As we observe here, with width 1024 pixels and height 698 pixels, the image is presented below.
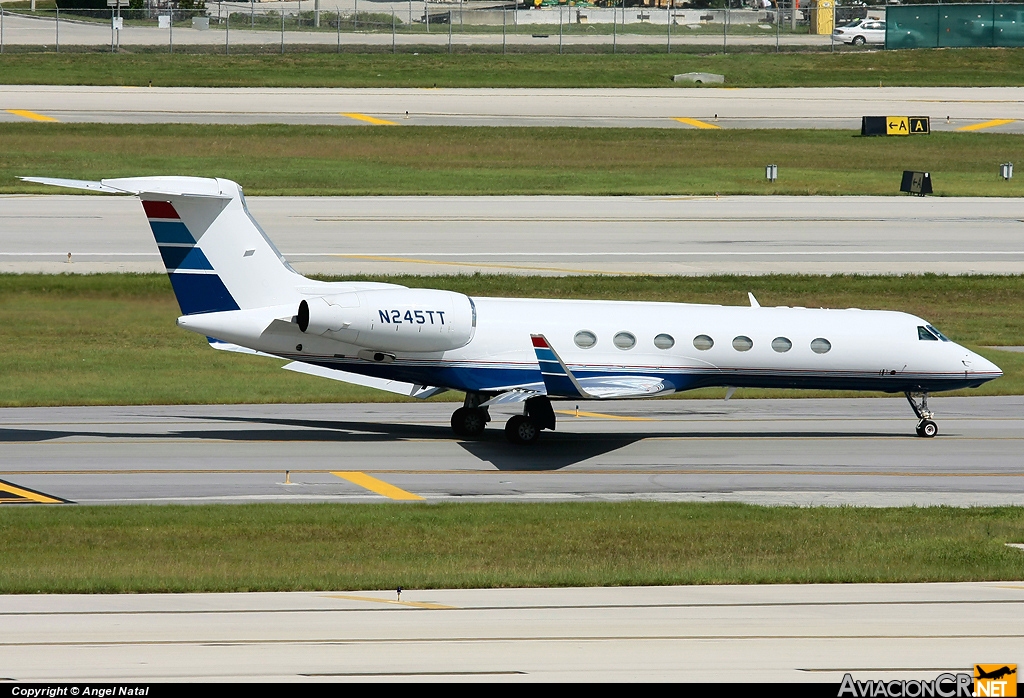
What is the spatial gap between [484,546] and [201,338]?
1843cm

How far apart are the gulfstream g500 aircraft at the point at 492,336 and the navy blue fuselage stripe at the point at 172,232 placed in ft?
0.06

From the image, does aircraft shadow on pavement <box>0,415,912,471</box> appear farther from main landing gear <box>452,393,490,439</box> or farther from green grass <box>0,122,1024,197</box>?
green grass <box>0,122,1024,197</box>

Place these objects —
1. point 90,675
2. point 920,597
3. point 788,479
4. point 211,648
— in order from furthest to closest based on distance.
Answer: point 788,479 < point 920,597 < point 211,648 < point 90,675

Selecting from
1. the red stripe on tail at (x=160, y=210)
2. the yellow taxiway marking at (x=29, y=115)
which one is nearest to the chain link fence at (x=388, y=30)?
the yellow taxiway marking at (x=29, y=115)

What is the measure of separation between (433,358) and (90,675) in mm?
13561

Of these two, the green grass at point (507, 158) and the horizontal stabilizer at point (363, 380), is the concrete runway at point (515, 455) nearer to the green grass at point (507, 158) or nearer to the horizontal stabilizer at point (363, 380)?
the horizontal stabilizer at point (363, 380)

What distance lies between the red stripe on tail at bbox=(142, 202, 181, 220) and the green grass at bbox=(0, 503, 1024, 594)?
657 centimetres

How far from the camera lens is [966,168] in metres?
61.6

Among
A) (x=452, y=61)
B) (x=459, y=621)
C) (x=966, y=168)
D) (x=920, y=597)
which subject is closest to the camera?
(x=459, y=621)

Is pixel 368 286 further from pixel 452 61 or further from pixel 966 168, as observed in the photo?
pixel 452 61

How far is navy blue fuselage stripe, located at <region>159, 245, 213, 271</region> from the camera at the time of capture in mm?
24125

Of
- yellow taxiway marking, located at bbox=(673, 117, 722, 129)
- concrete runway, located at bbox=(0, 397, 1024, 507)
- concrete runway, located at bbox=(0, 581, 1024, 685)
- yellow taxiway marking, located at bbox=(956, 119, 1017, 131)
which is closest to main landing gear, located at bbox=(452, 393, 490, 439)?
concrete runway, located at bbox=(0, 397, 1024, 507)

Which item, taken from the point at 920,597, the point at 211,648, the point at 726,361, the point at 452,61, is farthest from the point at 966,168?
the point at 211,648

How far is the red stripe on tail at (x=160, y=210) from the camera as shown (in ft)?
78.6
